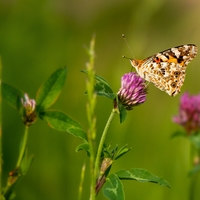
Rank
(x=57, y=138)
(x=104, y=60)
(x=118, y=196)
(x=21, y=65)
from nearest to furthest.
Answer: (x=118, y=196) < (x=57, y=138) < (x=21, y=65) < (x=104, y=60)

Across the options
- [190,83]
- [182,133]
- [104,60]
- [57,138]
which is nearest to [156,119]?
[190,83]

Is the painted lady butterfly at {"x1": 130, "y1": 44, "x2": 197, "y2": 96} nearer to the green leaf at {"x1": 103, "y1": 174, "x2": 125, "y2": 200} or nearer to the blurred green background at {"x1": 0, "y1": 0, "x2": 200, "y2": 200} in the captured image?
the blurred green background at {"x1": 0, "y1": 0, "x2": 200, "y2": 200}

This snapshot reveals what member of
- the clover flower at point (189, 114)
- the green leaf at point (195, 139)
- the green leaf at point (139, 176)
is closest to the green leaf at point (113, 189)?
the green leaf at point (139, 176)

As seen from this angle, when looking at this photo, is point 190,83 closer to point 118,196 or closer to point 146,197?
point 146,197

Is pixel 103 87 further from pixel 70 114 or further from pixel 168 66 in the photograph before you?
pixel 70 114

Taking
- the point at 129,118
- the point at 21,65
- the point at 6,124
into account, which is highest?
the point at 21,65

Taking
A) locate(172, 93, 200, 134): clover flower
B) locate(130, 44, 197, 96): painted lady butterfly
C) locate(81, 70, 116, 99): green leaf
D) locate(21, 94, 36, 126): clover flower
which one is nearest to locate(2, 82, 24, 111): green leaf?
locate(21, 94, 36, 126): clover flower

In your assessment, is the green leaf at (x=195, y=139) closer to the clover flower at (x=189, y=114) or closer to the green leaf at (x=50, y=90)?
the clover flower at (x=189, y=114)

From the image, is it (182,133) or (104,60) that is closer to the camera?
(182,133)
